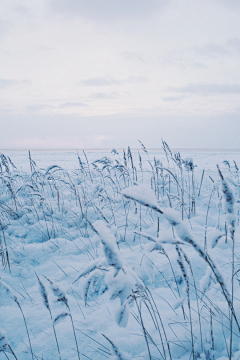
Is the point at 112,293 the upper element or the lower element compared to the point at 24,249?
upper

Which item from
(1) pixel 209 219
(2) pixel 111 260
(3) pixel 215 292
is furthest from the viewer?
(1) pixel 209 219

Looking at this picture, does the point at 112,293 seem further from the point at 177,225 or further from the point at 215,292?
the point at 215,292

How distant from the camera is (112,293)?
0.56 m

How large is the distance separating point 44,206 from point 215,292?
8.67ft

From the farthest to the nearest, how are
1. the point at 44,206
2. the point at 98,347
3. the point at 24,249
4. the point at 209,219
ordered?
1. the point at 44,206
2. the point at 209,219
3. the point at 24,249
4. the point at 98,347

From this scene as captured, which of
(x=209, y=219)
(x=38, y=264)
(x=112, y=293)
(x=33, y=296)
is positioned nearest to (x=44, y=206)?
(x=38, y=264)

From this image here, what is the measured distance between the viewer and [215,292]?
151cm

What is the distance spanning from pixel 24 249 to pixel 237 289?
6.32 feet

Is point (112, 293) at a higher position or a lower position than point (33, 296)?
higher

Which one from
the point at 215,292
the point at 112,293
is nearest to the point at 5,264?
the point at 215,292

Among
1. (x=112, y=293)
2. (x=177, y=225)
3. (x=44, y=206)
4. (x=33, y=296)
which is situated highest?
(x=177, y=225)

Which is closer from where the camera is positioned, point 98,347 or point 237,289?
point 98,347

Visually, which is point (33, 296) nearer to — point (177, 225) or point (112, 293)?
point (112, 293)

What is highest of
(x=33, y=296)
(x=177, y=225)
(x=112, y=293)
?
(x=177, y=225)
